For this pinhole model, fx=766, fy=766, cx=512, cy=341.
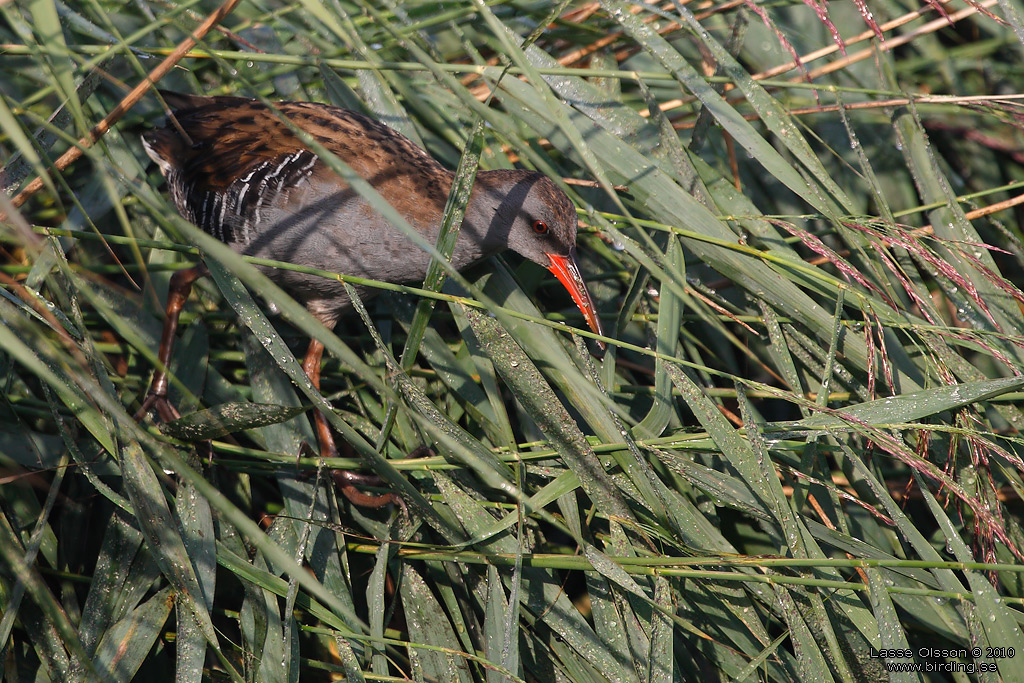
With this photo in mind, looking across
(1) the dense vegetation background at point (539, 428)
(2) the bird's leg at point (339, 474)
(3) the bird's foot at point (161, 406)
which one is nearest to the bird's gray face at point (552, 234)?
(1) the dense vegetation background at point (539, 428)

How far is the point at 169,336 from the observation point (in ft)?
8.33

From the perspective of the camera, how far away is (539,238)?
2436 millimetres

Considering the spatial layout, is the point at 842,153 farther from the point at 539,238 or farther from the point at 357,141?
the point at 357,141

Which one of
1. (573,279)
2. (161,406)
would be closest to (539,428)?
(573,279)

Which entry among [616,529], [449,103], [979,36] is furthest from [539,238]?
[979,36]

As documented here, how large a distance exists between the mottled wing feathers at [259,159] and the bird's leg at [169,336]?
0.57 ft

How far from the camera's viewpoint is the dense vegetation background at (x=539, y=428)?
71.0 inches

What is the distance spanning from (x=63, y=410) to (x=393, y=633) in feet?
3.67

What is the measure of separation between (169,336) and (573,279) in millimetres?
1347

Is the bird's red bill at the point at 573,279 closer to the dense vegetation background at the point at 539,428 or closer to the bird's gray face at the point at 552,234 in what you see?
the bird's gray face at the point at 552,234

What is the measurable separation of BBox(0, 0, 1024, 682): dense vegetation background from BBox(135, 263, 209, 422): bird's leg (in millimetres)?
66

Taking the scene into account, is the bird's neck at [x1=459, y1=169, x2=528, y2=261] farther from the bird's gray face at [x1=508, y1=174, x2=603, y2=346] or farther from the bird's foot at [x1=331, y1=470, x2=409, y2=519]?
the bird's foot at [x1=331, y1=470, x2=409, y2=519]

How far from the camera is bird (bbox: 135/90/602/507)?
93.5 inches

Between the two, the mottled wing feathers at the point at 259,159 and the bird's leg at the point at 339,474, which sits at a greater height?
the mottled wing feathers at the point at 259,159
